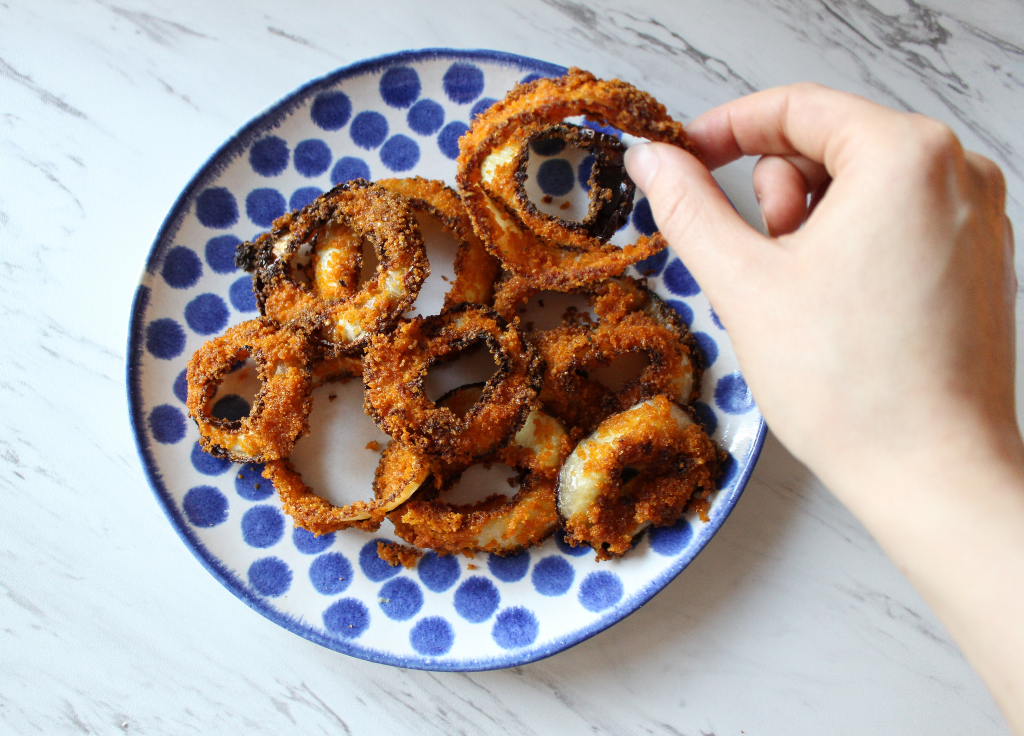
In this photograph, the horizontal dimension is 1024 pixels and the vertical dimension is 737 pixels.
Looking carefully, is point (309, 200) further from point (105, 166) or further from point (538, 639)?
point (538, 639)

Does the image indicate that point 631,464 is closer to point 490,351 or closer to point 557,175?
point 490,351

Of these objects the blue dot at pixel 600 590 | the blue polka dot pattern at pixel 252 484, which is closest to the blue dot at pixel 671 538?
the blue dot at pixel 600 590

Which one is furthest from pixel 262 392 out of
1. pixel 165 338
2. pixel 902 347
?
pixel 902 347

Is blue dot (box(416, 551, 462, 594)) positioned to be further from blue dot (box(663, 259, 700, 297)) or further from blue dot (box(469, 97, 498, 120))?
blue dot (box(469, 97, 498, 120))

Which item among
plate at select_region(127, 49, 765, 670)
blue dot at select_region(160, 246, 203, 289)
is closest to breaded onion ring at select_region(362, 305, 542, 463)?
plate at select_region(127, 49, 765, 670)

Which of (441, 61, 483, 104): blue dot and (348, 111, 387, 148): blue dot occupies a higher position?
(441, 61, 483, 104): blue dot

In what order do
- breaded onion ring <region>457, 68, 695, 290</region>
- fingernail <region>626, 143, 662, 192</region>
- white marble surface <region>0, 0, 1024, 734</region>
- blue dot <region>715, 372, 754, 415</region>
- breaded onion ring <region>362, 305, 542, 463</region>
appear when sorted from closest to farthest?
1. fingernail <region>626, 143, 662, 192</region>
2. breaded onion ring <region>457, 68, 695, 290</region>
3. breaded onion ring <region>362, 305, 542, 463</region>
4. blue dot <region>715, 372, 754, 415</region>
5. white marble surface <region>0, 0, 1024, 734</region>
